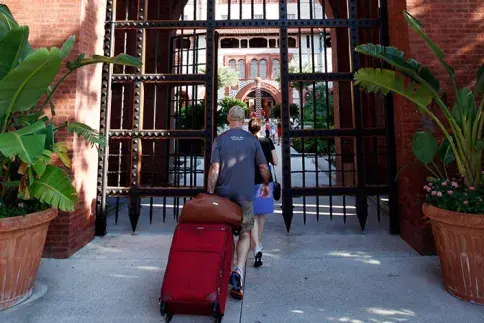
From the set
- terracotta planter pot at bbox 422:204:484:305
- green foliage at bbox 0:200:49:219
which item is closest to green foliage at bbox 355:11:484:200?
terracotta planter pot at bbox 422:204:484:305

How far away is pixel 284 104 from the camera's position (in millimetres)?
5305

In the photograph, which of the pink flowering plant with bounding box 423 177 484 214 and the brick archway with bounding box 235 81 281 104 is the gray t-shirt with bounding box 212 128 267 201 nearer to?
the pink flowering plant with bounding box 423 177 484 214

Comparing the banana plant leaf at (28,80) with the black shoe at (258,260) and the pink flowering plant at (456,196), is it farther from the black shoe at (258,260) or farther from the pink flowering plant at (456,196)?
the pink flowering plant at (456,196)

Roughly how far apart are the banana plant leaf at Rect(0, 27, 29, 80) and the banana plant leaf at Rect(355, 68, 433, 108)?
11.1 feet

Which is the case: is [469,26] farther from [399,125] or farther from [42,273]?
[42,273]

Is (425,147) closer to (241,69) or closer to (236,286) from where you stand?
(236,286)

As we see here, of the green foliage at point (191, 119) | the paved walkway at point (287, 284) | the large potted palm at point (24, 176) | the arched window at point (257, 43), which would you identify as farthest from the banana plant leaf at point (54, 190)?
the arched window at point (257, 43)

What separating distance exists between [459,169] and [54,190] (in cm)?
413

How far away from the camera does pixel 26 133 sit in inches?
109

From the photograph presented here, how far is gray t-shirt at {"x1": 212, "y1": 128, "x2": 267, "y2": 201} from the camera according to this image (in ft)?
11.2

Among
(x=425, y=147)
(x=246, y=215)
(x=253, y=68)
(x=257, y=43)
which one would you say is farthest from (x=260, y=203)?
(x=257, y=43)

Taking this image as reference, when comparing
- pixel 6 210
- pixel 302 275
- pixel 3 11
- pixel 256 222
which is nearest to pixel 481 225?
pixel 302 275

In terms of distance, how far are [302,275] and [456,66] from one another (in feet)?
11.3

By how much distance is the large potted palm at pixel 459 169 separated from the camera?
3.08 meters
